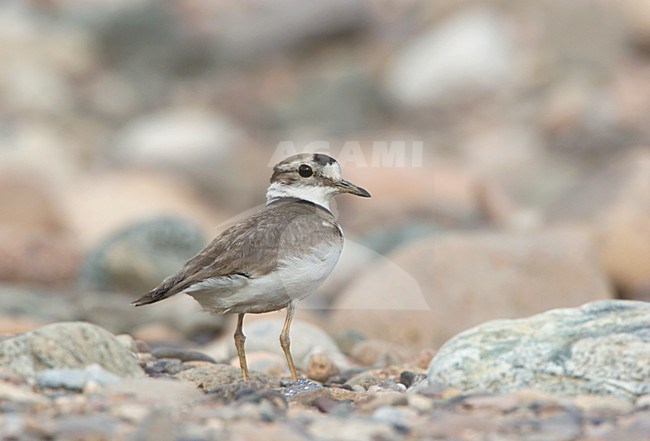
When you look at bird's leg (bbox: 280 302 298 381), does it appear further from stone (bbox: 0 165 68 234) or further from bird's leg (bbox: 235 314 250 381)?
stone (bbox: 0 165 68 234)

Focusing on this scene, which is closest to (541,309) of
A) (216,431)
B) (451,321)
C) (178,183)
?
(451,321)

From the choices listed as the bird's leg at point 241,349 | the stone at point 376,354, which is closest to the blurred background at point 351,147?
the stone at point 376,354

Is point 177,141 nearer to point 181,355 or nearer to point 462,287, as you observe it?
point 462,287

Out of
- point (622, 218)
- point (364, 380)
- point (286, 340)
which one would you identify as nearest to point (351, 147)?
point (622, 218)

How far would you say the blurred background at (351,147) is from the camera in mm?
10445

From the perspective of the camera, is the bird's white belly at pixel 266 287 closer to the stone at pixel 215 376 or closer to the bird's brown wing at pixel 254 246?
the bird's brown wing at pixel 254 246

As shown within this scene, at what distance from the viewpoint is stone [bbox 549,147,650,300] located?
1165 centimetres

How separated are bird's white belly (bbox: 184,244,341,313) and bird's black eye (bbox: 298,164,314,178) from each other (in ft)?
2.67

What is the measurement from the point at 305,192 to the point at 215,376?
4.59ft

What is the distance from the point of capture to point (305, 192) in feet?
24.1

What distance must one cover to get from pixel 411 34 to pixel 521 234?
17.2 m

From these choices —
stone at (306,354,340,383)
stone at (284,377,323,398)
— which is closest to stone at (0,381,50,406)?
stone at (284,377,323,398)

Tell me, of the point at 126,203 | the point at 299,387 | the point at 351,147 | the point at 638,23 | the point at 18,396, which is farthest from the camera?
the point at 638,23

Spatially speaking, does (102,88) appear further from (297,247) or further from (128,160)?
(297,247)
